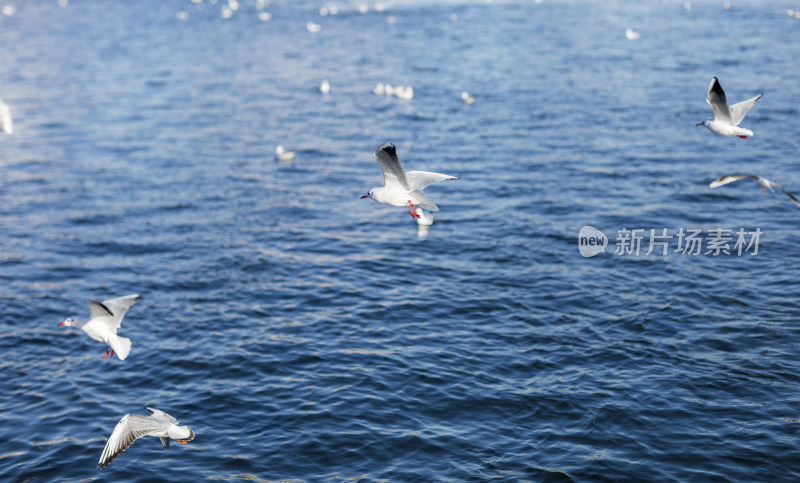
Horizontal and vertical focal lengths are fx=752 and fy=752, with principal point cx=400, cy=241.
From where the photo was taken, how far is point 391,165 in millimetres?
11188

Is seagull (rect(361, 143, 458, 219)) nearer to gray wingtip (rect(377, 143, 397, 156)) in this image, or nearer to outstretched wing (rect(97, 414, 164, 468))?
gray wingtip (rect(377, 143, 397, 156))

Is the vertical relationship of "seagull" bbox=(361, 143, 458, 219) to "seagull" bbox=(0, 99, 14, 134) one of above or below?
below

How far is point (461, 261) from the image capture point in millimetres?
20328

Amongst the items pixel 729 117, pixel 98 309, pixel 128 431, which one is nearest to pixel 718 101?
pixel 729 117

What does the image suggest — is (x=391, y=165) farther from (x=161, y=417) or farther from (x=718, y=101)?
(x=718, y=101)

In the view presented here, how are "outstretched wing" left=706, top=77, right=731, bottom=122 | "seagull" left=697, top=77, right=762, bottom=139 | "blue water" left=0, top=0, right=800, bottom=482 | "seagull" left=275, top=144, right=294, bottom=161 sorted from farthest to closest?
"seagull" left=275, top=144, right=294, bottom=161 < "seagull" left=697, top=77, right=762, bottom=139 < "outstretched wing" left=706, top=77, right=731, bottom=122 < "blue water" left=0, top=0, right=800, bottom=482

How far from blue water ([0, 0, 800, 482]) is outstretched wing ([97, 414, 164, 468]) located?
1.51 metres

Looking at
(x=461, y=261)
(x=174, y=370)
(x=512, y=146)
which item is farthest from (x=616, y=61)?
(x=174, y=370)

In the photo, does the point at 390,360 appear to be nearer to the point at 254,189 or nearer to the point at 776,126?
the point at 254,189

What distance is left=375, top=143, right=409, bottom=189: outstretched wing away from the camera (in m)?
10.7

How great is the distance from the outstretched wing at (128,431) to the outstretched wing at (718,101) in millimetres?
11628

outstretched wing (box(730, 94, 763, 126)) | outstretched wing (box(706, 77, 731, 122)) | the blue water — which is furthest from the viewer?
outstretched wing (box(730, 94, 763, 126))

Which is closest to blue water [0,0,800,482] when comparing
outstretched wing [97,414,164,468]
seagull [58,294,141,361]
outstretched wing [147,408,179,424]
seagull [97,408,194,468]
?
outstretched wing [147,408,179,424]

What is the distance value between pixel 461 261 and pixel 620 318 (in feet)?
16.3
